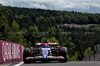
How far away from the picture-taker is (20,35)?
119000 mm

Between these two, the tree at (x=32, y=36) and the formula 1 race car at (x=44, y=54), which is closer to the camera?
the formula 1 race car at (x=44, y=54)

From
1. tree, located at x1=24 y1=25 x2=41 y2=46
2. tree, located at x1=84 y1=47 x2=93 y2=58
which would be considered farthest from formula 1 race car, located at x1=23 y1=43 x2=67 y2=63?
tree, located at x1=84 y1=47 x2=93 y2=58

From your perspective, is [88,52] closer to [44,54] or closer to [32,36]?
[32,36]

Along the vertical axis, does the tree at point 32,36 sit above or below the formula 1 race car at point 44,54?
above

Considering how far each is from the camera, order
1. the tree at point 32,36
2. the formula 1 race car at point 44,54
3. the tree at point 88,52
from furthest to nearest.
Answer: the tree at point 88,52
the tree at point 32,36
the formula 1 race car at point 44,54

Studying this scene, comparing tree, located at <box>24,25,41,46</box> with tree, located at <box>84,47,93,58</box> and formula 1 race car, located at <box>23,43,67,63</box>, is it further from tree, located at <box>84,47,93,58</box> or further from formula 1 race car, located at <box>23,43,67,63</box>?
formula 1 race car, located at <box>23,43,67,63</box>

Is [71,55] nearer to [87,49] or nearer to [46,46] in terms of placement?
[87,49]

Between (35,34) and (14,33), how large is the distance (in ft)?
26.6

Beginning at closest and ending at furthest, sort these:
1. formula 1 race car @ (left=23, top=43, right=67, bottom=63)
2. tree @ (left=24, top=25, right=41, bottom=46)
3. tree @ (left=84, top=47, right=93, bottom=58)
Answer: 1. formula 1 race car @ (left=23, top=43, right=67, bottom=63)
2. tree @ (left=24, top=25, right=41, bottom=46)
3. tree @ (left=84, top=47, right=93, bottom=58)

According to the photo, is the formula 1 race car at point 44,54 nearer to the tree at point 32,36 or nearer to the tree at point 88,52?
the tree at point 32,36

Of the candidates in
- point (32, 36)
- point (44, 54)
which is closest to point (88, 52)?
point (32, 36)

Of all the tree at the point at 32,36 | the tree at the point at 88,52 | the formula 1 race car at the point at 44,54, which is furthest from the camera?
the tree at the point at 88,52

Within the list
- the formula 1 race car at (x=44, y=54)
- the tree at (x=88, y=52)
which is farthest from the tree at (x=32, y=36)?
the formula 1 race car at (x=44, y=54)

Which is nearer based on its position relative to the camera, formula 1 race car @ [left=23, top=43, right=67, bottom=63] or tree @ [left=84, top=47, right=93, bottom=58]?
formula 1 race car @ [left=23, top=43, right=67, bottom=63]
